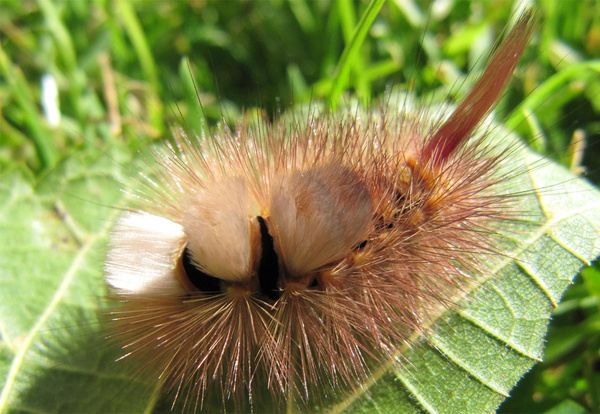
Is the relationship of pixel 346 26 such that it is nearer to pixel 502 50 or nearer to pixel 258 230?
pixel 502 50

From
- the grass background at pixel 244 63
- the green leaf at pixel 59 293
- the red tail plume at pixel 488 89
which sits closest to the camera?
the red tail plume at pixel 488 89

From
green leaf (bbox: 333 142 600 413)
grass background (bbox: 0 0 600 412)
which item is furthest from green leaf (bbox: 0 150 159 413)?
green leaf (bbox: 333 142 600 413)

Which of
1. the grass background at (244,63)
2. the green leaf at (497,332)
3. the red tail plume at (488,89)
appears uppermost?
the grass background at (244,63)

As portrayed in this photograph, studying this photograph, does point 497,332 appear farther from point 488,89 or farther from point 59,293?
point 59,293

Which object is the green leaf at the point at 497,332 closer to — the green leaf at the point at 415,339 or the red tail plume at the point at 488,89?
the green leaf at the point at 415,339

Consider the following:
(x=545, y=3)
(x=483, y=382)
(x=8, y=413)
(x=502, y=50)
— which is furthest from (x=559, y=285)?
(x=8, y=413)

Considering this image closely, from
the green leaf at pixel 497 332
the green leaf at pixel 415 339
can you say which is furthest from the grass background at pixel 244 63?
the green leaf at pixel 497 332

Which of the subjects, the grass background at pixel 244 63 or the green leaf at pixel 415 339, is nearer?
the green leaf at pixel 415 339

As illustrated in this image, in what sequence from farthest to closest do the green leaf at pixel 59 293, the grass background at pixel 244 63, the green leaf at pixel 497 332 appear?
the grass background at pixel 244 63
the green leaf at pixel 59 293
the green leaf at pixel 497 332

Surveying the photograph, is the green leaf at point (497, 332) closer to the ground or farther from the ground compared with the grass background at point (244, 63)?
closer to the ground

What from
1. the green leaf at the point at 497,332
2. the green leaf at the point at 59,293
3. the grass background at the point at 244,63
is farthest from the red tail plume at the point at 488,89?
the green leaf at the point at 59,293
